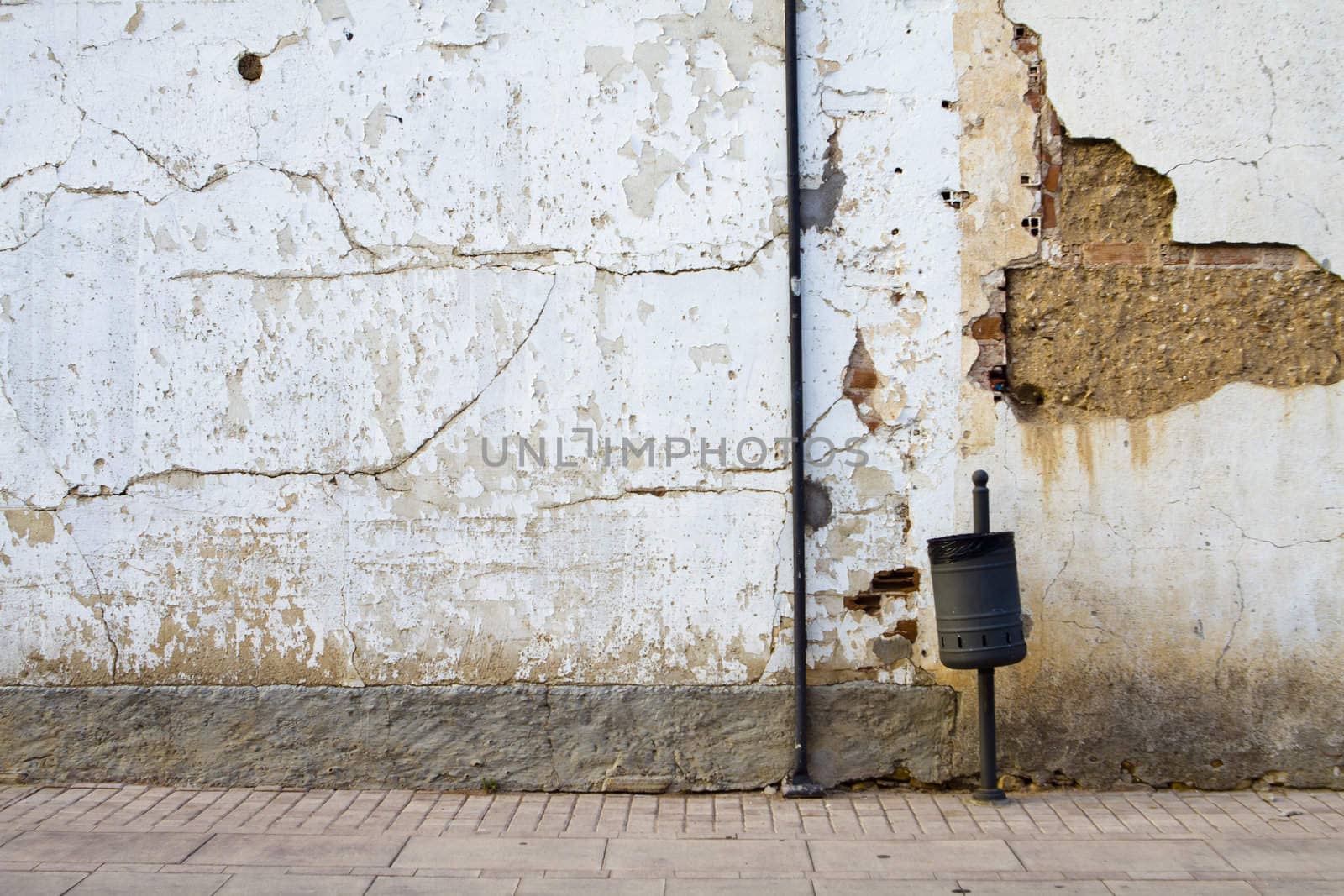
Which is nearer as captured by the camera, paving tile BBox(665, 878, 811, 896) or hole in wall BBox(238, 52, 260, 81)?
paving tile BBox(665, 878, 811, 896)

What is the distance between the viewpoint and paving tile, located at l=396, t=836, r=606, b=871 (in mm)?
3883

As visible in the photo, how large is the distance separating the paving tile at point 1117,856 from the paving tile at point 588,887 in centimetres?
93

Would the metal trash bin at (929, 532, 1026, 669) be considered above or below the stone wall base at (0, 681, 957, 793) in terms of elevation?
above

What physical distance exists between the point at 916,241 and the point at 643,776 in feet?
8.63

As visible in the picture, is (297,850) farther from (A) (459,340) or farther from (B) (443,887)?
(A) (459,340)

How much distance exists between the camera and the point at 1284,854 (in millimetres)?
3891

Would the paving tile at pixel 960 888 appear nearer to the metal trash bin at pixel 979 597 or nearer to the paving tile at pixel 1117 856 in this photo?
the paving tile at pixel 1117 856

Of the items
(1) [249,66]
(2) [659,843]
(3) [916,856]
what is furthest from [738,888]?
(1) [249,66]

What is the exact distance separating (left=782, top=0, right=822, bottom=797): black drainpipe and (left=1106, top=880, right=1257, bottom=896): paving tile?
131cm

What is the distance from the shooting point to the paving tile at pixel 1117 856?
379 centimetres

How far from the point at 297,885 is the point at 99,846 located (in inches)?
37.0

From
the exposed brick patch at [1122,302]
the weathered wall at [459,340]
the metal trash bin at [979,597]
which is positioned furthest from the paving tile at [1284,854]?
the exposed brick patch at [1122,302]

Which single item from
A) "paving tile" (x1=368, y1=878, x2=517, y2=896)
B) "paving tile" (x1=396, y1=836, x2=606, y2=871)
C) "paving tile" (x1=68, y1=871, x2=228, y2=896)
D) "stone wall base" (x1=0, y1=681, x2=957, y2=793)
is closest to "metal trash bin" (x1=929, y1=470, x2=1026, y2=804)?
"stone wall base" (x1=0, y1=681, x2=957, y2=793)

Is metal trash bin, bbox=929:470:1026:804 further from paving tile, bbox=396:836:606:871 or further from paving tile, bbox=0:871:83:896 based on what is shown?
paving tile, bbox=0:871:83:896
